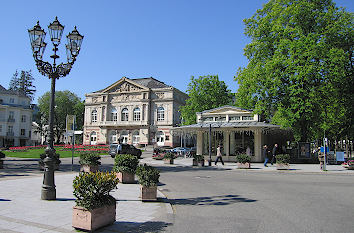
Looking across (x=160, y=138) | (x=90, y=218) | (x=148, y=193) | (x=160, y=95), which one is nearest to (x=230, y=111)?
(x=148, y=193)

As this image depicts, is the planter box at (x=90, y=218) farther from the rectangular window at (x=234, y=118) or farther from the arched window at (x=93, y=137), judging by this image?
the arched window at (x=93, y=137)

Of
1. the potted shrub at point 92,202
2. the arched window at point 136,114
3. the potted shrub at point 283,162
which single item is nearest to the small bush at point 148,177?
the potted shrub at point 92,202

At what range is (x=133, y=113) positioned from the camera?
227ft

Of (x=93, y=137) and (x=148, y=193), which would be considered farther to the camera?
(x=93, y=137)

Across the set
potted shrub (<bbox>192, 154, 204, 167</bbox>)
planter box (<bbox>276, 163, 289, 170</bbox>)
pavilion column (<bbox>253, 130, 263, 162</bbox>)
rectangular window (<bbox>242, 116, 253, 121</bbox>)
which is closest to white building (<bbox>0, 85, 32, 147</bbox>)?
potted shrub (<bbox>192, 154, 204, 167</bbox>)

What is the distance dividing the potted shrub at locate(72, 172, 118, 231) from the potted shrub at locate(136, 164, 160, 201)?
8.62 feet

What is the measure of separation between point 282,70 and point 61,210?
24.8 m

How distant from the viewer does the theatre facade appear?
2809 centimetres

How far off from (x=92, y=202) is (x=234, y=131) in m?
24.5

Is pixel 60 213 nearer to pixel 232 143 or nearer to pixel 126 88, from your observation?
pixel 232 143

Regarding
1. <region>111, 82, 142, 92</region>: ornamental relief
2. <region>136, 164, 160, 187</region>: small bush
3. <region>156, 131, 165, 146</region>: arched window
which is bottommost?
<region>136, 164, 160, 187</region>: small bush

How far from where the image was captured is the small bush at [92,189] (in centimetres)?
582

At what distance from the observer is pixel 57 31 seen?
30.9 ft

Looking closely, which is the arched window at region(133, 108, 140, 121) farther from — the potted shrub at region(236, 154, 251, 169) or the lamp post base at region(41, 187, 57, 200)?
the lamp post base at region(41, 187, 57, 200)
